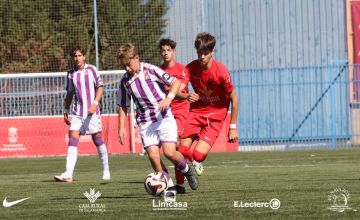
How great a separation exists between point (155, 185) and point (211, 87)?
2225 millimetres

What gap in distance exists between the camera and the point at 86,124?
1584 cm

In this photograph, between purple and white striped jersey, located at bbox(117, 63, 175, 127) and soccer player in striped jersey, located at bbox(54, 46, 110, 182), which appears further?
soccer player in striped jersey, located at bbox(54, 46, 110, 182)

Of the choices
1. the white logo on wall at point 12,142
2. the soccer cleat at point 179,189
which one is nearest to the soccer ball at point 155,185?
the soccer cleat at point 179,189

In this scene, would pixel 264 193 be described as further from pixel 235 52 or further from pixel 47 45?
pixel 47 45

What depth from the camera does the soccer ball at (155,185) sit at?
10.8m

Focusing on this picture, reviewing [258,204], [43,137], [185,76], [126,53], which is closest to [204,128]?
[185,76]

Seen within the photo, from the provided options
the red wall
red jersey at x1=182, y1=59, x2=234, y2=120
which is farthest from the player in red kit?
the red wall

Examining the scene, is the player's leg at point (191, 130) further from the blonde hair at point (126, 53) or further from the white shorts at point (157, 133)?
the blonde hair at point (126, 53)

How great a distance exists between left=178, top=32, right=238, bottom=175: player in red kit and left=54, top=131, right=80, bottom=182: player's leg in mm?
2714

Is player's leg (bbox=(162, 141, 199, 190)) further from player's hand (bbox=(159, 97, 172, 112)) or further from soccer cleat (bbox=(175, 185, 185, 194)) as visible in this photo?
player's hand (bbox=(159, 97, 172, 112))

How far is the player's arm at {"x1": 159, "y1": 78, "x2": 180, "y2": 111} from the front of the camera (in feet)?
36.1

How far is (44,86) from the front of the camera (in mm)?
29359

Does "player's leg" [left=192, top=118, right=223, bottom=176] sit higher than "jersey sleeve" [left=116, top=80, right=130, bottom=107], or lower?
lower

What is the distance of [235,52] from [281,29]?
1.67 m
